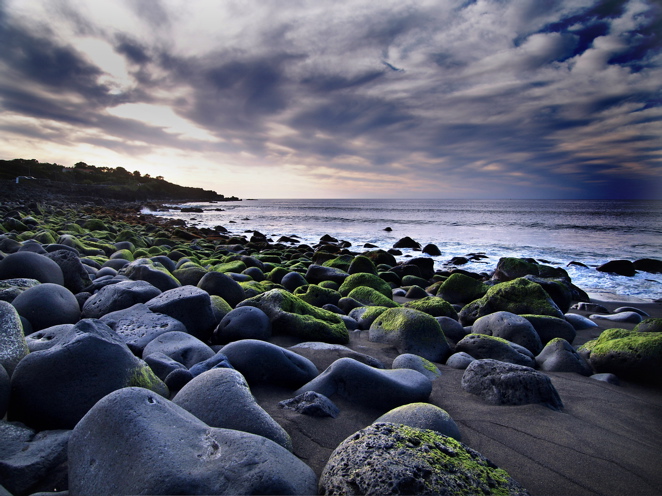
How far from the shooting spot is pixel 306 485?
147 cm

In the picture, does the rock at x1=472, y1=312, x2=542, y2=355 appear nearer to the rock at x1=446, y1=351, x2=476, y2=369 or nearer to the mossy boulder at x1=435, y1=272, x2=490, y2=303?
the rock at x1=446, y1=351, x2=476, y2=369

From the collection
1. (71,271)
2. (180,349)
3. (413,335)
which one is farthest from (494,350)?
(71,271)

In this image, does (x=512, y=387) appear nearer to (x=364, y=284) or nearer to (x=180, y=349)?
(x=180, y=349)

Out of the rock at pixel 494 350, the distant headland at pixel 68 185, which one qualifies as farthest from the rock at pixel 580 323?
the distant headland at pixel 68 185

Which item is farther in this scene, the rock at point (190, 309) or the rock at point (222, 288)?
the rock at point (222, 288)

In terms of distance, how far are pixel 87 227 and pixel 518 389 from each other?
16.7 m

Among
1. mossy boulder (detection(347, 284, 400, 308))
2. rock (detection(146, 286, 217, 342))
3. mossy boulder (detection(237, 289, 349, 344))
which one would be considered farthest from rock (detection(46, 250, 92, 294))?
mossy boulder (detection(347, 284, 400, 308))

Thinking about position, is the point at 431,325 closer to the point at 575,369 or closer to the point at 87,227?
the point at 575,369

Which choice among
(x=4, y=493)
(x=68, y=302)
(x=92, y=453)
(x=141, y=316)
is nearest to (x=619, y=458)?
(x=92, y=453)

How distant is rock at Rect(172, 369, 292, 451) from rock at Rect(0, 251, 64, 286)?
3377 mm

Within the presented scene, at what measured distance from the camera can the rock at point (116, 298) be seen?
3643 millimetres

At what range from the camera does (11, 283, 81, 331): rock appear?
10.3 ft

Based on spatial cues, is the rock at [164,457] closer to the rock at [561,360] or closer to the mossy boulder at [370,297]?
the rock at [561,360]

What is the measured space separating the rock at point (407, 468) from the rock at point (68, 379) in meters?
1.29
